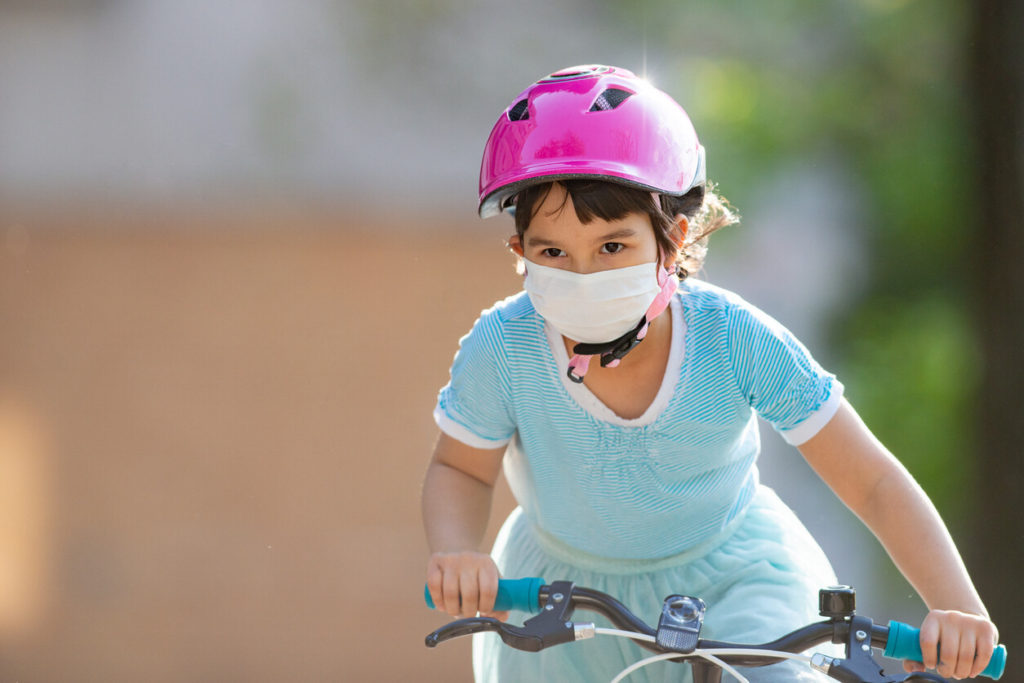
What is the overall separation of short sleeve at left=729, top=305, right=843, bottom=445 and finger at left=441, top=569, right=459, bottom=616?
0.85m

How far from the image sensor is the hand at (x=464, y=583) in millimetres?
2598

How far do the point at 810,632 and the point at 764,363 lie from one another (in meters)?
0.75

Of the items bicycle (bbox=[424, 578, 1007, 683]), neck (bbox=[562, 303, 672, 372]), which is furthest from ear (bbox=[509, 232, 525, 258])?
bicycle (bbox=[424, 578, 1007, 683])

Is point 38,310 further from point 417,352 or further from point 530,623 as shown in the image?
point 530,623

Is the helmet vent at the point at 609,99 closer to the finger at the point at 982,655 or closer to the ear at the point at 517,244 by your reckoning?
the ear at the point at 517,244

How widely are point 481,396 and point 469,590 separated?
0.62 m

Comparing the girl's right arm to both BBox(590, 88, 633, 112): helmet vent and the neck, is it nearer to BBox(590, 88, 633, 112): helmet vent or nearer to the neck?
the neck

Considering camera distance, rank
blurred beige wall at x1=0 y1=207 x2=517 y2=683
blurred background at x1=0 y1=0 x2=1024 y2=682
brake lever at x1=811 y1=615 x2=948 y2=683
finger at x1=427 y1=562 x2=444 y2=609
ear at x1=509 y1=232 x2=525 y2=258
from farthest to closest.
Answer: blurred beige wall at x1=0 y1=207 x2=517 y2=683 → blurred background at x1=0 y1=0 x2=1024 y2=682 → ear at x1=509 y1=232 x2=525 y2=258 → finger at x1=427 y1=562 x2=444 y2=609 → brake lever at x1=811 y1=615 x2=948 y2=683

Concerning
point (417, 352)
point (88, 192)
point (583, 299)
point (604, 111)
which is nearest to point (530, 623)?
point (583, 299)

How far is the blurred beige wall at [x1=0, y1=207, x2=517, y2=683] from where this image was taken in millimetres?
10648

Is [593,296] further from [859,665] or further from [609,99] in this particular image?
[859,665]

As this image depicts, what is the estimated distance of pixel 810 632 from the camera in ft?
7.73

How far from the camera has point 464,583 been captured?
2607mm

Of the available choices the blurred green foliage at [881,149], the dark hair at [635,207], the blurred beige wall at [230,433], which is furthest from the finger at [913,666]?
the blurred beige wall at [230,433]
